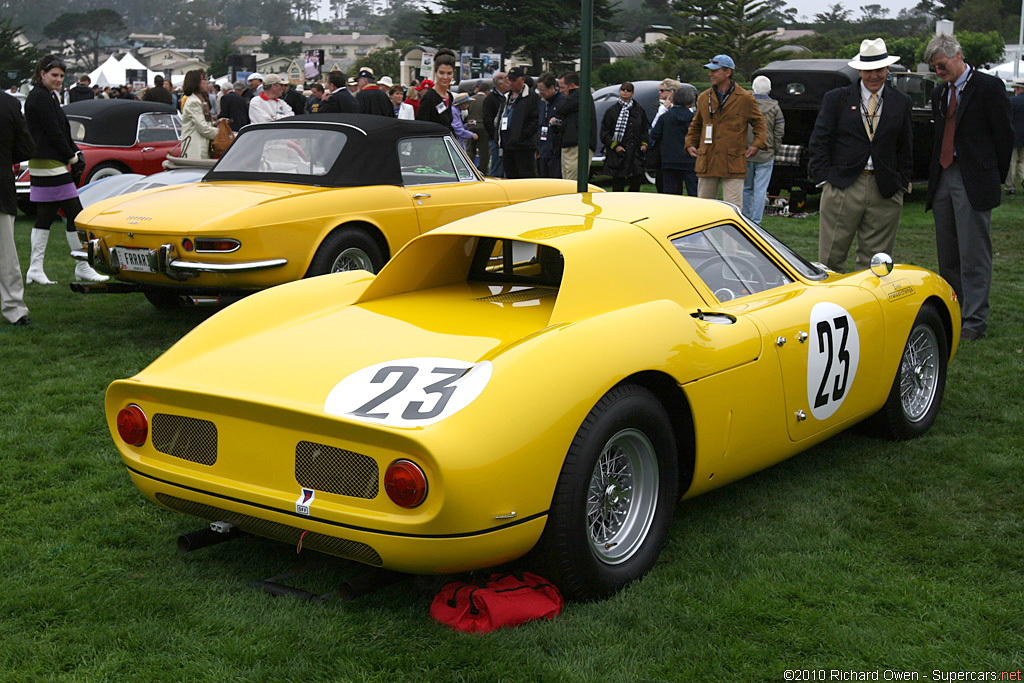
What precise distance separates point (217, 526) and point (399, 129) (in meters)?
5.24

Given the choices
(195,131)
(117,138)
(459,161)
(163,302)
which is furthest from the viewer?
(117,138)

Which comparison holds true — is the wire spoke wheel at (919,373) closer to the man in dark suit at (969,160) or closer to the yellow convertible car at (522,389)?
the yellow convertible car at (522,389)

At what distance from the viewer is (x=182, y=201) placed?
276 inches

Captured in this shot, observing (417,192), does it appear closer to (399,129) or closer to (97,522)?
(399,129)

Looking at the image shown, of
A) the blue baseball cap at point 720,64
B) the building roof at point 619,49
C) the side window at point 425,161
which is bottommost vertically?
the building roof at point 619,49

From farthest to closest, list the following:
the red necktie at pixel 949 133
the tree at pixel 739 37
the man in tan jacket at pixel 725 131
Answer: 1. the tree at pixel 739 37
2. the man in tan jacket at pixel 725 131
3. the red necktie at pixel 949 133

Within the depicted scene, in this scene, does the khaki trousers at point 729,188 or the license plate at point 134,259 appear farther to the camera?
the khaki trousers at point 729,188

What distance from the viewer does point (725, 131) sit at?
372 inches

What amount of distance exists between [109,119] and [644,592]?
12.0m

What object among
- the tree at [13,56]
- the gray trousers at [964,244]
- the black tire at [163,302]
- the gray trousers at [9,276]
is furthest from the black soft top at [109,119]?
the tree at [13,56]

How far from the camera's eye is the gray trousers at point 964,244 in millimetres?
6816

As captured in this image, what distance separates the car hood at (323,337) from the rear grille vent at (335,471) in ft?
0.43

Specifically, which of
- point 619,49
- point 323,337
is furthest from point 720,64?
point 619,49

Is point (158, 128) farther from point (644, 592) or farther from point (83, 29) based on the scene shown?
point (83, 29)
